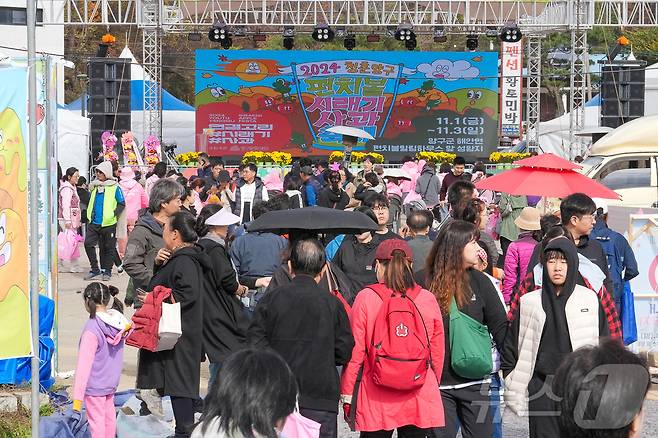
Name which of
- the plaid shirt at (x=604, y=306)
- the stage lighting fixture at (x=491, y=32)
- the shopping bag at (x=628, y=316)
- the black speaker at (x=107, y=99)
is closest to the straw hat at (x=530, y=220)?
the shopping bag at (x=628, y=316)

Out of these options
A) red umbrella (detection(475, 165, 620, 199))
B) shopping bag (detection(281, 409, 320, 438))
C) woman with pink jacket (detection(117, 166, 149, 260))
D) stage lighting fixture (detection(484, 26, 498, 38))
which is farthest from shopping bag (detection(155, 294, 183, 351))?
stage lighting fixture (detection(484, 26, 498, 38))

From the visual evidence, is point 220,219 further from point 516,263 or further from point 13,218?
point 13,218

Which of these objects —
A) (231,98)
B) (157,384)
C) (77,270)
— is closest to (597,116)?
(231,98)

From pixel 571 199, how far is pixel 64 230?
1151 cm

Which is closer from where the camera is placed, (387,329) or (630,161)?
(387,329)

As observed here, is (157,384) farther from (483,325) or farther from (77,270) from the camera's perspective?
(77,270)

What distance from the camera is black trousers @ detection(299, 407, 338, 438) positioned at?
5820 millimetres

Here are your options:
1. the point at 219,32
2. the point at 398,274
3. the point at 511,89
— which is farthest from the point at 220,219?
the point at 511,89

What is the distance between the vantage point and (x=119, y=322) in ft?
24.1

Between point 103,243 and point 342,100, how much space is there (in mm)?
22927

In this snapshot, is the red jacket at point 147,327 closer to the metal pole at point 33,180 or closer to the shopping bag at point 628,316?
the metal pole at point 33,180

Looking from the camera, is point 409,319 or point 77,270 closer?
point 409,319

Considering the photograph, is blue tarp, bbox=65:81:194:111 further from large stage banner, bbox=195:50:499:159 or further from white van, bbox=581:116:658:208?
white van, bbox=581:116:658:208

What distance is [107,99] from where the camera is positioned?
30000mm
